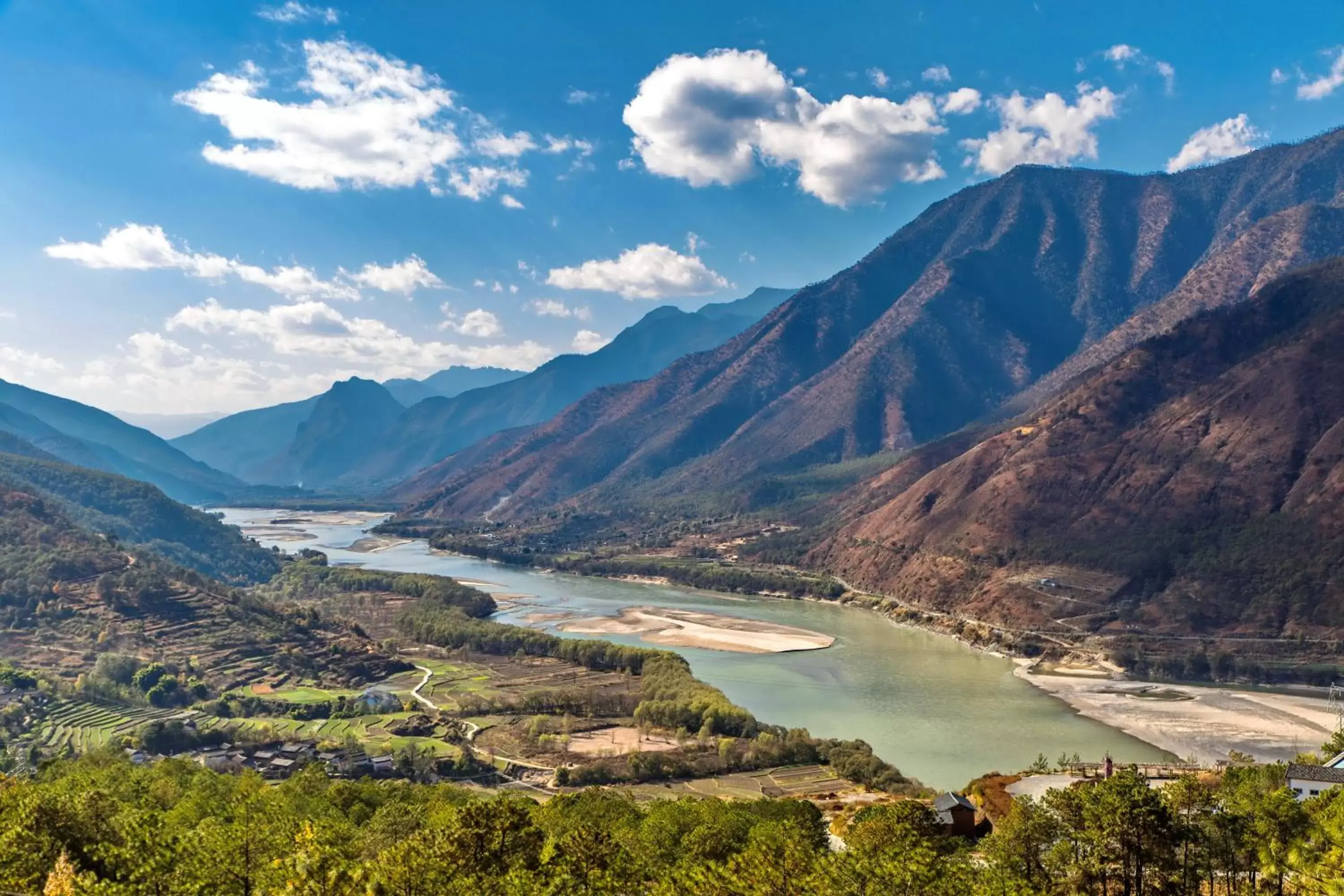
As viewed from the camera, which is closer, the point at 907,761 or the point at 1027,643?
the point at 907,761

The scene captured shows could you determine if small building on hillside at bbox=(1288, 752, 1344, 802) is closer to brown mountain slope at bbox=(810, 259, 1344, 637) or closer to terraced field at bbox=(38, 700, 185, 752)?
brown mountain slope at bbox=(810, 259, 1344, 637)

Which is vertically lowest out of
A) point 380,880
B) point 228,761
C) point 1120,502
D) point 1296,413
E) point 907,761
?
point 228,761

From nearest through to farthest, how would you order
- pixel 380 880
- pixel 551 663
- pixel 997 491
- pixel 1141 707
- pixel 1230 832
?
1. pixel 380 880
2. pixel 1230 832
3. pixel 1141 707
4. pixel 551 663
5. pixel 997 491

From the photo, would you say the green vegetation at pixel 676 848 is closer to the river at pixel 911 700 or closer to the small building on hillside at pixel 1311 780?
the small building on hillside at pixel 1311 780

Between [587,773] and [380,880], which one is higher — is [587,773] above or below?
below

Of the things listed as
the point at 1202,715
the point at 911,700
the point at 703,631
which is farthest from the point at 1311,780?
the point at 703,631

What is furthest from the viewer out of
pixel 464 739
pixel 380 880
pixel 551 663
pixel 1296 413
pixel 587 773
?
pixel 1296 413

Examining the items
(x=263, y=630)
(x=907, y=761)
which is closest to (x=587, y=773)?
(x=907, y=761)

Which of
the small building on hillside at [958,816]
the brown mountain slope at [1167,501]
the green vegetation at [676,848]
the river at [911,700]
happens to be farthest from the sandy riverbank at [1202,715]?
the small building on hillside at [958,816]

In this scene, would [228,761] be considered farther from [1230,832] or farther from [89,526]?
[89,526]
